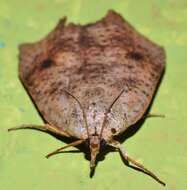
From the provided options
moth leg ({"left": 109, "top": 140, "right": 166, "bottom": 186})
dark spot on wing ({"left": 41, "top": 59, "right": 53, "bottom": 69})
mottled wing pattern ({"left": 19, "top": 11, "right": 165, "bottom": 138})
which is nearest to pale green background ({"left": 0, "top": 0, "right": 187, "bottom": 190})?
moth leg ({"left": 109, "top": 140, "right": 166, "bottom": 186})

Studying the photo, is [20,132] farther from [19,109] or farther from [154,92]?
[154,92]

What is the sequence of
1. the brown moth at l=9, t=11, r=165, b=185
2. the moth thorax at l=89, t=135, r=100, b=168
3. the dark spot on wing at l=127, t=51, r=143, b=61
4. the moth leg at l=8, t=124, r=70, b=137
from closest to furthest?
the moth thorax at l=89, t=135, r=100, b=168, the brown moth at l=9, t=11, r=165, b=185, the moth leg at l=8, t=124, r=70, b=137, the dark spot on wing at l=127, t=51, r=143, b=61

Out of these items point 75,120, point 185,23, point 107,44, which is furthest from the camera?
point 185,23

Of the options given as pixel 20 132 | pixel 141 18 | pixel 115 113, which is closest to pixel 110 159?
pixel 115 113

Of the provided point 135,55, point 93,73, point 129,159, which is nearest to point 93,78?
point 93,73

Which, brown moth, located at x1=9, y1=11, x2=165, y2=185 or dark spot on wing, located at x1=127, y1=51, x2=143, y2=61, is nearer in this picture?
brown moth, located at x1=9, y1=11, x2=165, y2=185

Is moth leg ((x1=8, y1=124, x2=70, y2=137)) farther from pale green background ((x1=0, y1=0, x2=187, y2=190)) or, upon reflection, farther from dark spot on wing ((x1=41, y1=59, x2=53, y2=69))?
dark spot on wing ((x1=41, y1=59, x2=53, y2=69))
